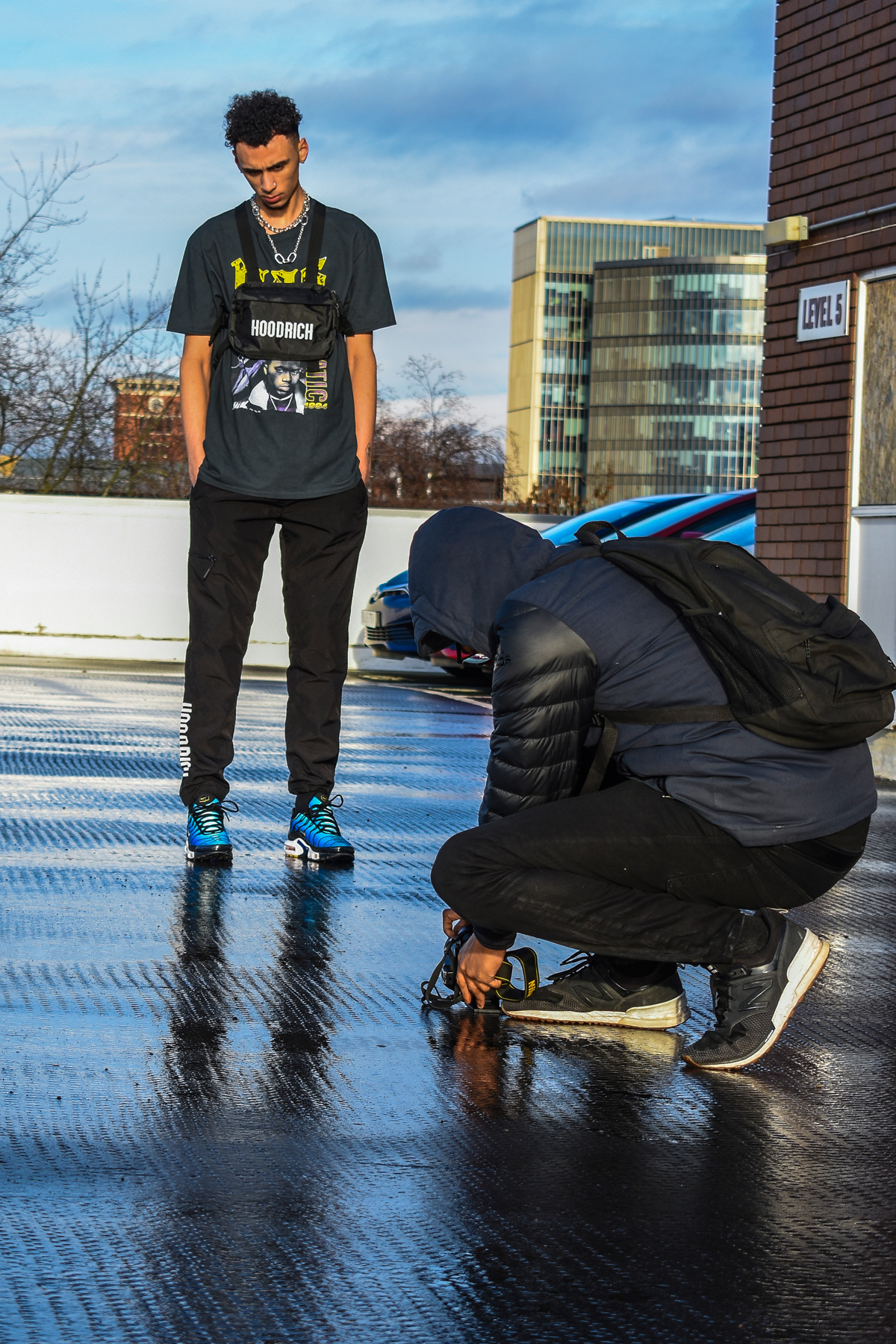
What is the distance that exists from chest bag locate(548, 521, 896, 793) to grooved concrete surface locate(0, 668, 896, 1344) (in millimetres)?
674

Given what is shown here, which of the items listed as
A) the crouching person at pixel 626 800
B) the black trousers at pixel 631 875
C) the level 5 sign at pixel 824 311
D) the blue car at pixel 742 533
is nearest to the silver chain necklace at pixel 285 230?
the crouching person at pixel 626 800

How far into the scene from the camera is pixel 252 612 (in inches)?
210

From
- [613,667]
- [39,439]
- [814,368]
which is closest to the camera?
[613,667]

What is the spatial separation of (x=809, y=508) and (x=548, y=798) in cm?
Result: 851

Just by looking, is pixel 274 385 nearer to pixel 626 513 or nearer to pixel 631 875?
pixel 631 875

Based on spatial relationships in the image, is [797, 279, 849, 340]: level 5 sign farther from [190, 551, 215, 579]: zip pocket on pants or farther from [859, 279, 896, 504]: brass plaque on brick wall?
[190, 551, 215, 579]: zip pocket on pants

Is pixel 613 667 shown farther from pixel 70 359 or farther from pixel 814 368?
pixel 70 359

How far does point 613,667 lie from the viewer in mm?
3156

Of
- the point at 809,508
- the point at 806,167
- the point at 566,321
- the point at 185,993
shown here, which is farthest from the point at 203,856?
the point at 566,321

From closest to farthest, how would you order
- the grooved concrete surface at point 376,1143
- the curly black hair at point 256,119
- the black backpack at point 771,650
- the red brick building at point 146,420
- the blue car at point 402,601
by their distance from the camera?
the grooved concrete surface at point 376,1143 → the black backpack at point 771,650 → the curly black hair at point 256,119 → the blue car at point 402,601 → the red brick building at point 146,420

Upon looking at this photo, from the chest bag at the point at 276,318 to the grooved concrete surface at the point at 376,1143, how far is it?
156 cm

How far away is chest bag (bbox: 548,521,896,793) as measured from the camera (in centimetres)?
305

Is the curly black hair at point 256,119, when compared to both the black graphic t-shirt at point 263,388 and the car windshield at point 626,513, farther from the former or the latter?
the car windshield at point 626,513

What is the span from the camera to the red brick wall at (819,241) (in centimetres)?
1060
